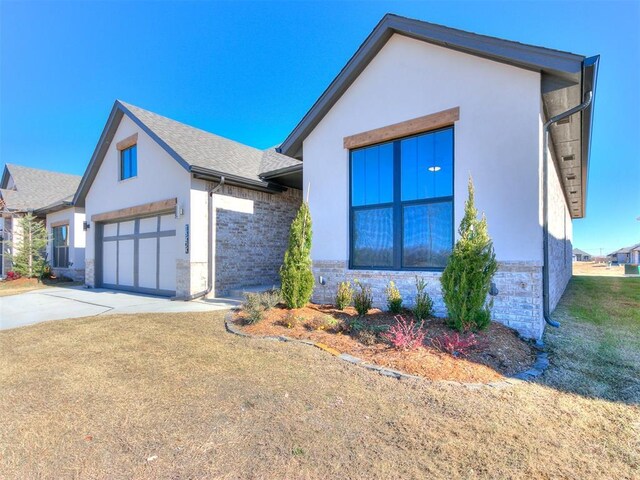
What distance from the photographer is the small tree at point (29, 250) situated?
16688mm

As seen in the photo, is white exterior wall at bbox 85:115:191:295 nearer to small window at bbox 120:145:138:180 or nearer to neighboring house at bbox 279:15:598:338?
small window at bbox 120:145:138:180

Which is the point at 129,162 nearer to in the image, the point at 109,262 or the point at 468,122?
the point at 109,262

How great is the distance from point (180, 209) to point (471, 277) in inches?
347

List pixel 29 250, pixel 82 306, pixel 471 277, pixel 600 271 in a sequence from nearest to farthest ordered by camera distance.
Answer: pixel 471 277 → pixel 82 306 → pixel 29 250 → pixel 600 271

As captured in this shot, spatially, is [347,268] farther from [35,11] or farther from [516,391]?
[35,11]

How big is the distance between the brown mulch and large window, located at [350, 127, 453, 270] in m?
1.51

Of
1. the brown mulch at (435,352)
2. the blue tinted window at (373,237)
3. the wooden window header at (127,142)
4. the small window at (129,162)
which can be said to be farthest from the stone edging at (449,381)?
the wooden window header at (127,142)

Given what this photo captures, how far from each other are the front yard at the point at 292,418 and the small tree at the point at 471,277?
1236mm

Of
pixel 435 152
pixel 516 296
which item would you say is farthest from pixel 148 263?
pixel 516 296

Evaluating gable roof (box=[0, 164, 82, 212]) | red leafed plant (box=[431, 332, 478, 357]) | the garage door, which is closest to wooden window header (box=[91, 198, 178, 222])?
the garage door

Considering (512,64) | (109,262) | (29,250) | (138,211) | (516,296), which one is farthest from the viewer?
(29,250)

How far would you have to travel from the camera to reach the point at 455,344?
4633 mm

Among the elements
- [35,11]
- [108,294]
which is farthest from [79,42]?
[108,294]

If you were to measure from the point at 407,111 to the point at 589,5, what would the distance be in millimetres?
4927
